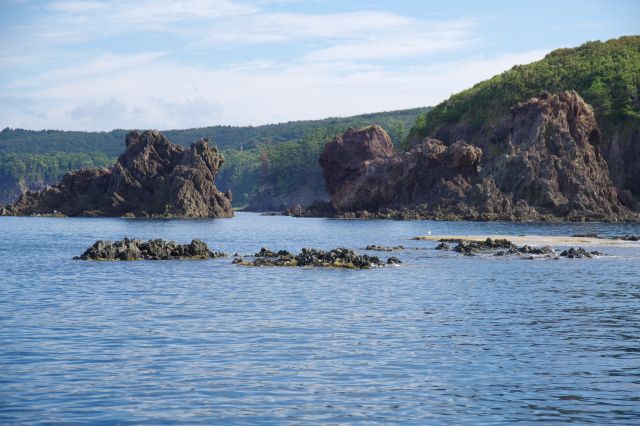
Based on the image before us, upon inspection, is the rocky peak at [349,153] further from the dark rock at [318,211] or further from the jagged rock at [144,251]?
the jagged rock at [144,251]

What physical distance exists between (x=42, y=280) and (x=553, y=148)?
11457 cm

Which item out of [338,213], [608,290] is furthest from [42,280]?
[338,213]

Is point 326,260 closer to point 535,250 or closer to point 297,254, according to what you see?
point 297,254

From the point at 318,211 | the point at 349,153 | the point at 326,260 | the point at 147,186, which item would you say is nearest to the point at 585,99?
the point at 349,153

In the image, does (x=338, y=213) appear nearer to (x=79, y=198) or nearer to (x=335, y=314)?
(x=79, y=198)

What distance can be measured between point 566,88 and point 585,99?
10945 millimetres

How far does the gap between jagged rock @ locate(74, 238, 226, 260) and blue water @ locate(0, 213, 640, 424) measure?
9216 millimetres

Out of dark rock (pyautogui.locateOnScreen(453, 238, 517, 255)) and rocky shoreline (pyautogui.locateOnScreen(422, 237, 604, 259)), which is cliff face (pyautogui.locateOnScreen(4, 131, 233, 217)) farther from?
dark rock (pyautogui.locateOnScreen(453, 238, 517, 255))

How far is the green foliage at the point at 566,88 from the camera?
169 meters

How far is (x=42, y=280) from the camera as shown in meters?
52.4

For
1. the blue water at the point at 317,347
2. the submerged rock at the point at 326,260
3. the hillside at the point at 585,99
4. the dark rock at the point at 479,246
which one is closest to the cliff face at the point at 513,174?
the hillside at the point at 585,99

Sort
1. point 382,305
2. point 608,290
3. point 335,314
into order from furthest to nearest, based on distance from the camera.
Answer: point 608,290 → point 382,305 → point 335,314

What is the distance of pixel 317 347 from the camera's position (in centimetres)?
2997

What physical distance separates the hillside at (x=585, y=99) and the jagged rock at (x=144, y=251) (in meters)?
104
